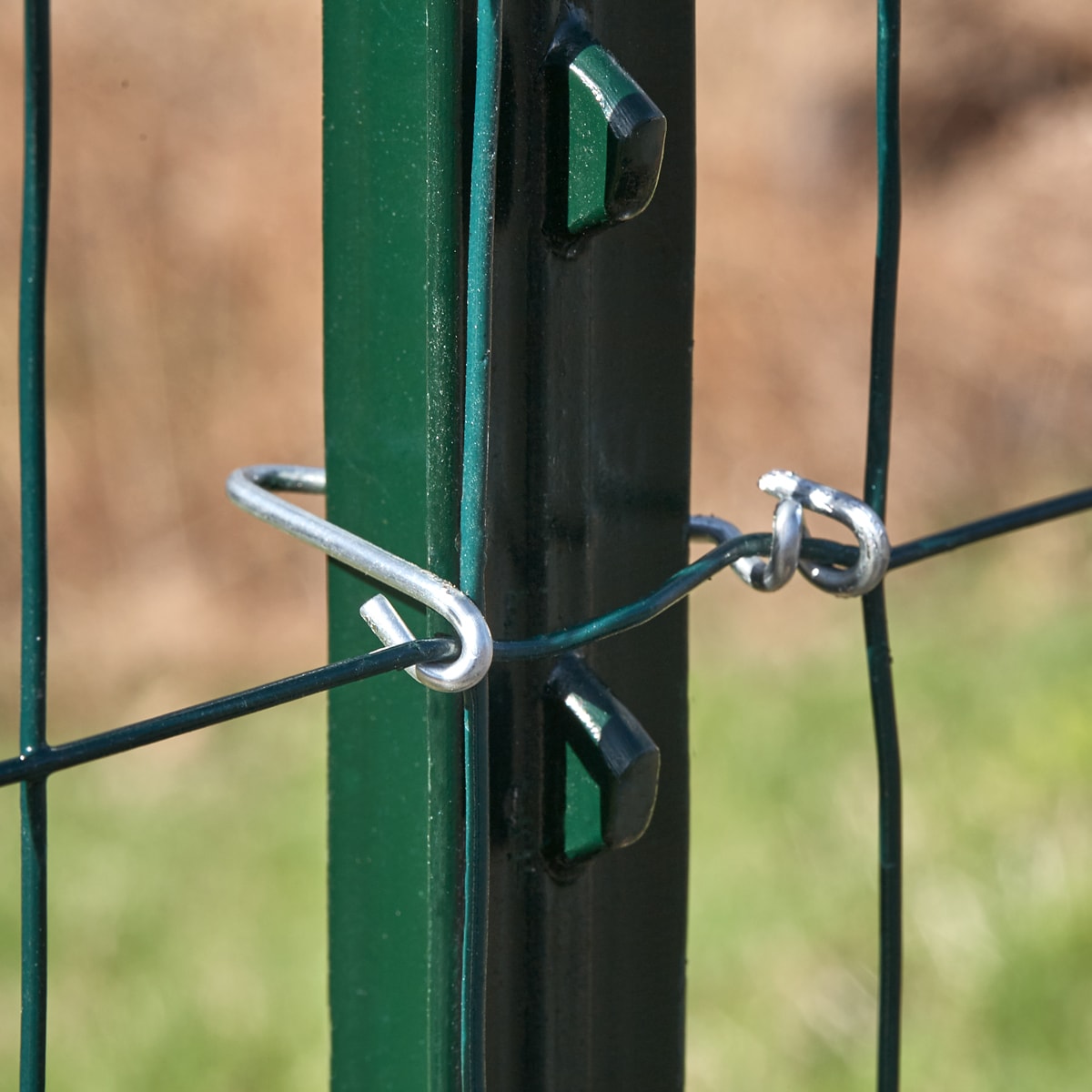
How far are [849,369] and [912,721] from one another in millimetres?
1501

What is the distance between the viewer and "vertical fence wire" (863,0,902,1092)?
50 cm

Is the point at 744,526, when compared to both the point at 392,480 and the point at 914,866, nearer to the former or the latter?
the point at 914,866

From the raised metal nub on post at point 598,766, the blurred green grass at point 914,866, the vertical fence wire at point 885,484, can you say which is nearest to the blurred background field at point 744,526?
the blurred green grass at point 914,866

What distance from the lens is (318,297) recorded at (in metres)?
3.54

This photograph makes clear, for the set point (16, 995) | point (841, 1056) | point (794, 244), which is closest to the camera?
point (841, 1056)

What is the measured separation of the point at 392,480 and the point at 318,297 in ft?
10.3

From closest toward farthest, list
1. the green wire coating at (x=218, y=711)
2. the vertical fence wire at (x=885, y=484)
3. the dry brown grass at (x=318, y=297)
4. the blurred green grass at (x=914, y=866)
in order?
the green wire coating at (x=218, y=711)
the vertical fence wire at (x=885, y=484)
the blurred green grass at (x=914, y=866)
the dry brown grass at (x=318, y=297)

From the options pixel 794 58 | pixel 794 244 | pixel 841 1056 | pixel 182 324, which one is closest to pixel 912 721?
pixel 841 1056

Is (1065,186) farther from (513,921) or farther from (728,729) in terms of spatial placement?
(513,921)

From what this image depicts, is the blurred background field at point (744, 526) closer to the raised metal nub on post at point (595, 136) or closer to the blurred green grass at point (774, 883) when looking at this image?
the blurred green grass at point (774, 883)

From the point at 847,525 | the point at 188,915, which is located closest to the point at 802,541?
the point at 847,525

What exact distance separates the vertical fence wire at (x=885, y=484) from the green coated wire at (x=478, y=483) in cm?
14

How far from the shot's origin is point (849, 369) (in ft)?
11.1

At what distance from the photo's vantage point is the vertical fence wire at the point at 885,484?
0.50 m
